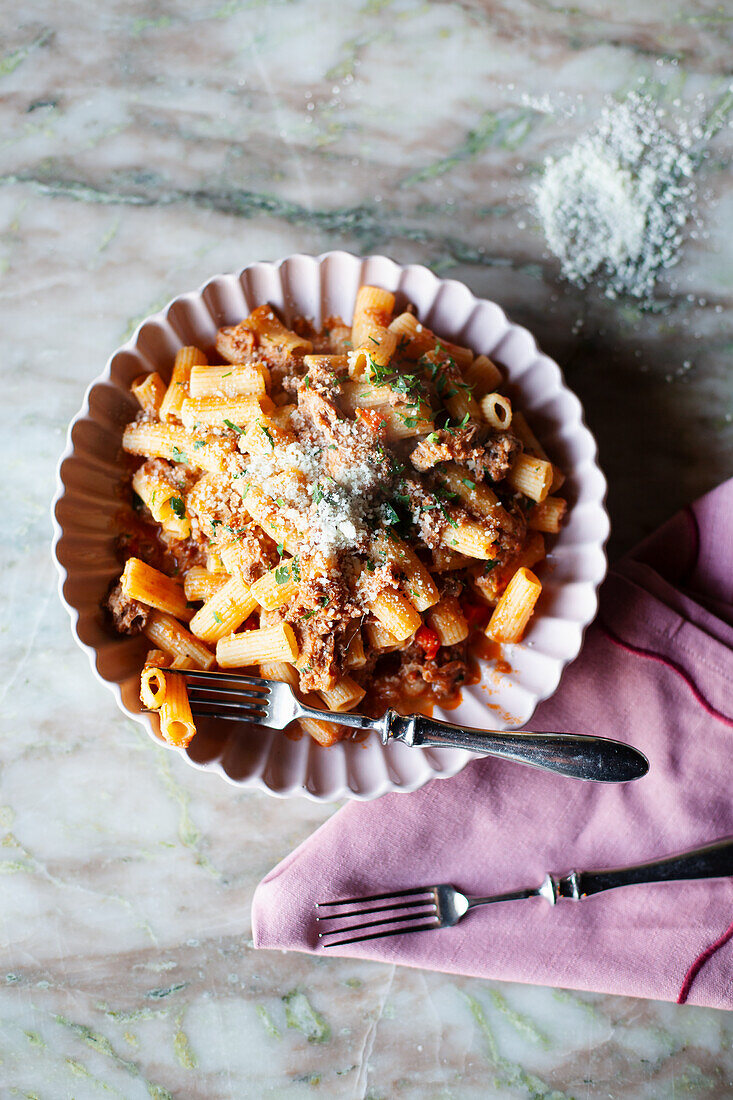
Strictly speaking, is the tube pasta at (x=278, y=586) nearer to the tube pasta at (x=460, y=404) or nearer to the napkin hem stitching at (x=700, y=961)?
the tube pasta at (x=460, y=404)

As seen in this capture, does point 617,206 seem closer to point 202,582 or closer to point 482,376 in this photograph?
point 482,376

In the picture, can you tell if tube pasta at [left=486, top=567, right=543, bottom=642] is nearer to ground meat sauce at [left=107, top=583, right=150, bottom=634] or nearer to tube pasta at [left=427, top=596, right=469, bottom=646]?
tube pasta at [left=427, top=596, right=469, bottom=646]

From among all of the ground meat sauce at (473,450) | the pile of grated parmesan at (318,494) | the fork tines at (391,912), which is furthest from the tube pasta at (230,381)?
the fork tines at (391,912)

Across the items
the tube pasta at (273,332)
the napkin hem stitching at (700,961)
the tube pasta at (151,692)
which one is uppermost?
the tube pasta at (273,332)

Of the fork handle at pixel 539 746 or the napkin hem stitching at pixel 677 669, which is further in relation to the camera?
the napkin hem stitching at pixel 677 669

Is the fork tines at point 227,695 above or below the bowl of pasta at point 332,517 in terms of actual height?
below

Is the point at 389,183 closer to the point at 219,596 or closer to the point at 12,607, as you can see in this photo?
the point at 219,596

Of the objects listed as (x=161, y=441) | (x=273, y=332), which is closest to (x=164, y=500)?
(x=161, y=441)
